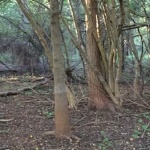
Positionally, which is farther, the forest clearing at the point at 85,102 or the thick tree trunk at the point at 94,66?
the thick tree trunk at the point at 94,66

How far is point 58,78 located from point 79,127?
3.71ft

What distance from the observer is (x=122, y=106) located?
6.72 m

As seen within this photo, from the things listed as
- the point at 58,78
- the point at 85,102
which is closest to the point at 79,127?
the point at 58,78

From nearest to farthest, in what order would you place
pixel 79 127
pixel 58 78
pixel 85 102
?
pixel 58 78 < pixel 79 127 < pixel 85 102

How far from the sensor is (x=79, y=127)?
213 inches

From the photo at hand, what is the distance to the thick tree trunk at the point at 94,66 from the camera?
6.32 meters

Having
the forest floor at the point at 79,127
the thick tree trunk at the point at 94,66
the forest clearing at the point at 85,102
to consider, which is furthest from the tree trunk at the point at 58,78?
the thick tree trunk at the point at 94,66

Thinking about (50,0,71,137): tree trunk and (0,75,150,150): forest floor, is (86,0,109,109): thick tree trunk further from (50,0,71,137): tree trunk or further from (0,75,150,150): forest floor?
(50,0,71,137): tree trunk

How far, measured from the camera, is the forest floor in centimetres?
466

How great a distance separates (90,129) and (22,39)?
8233 millimetres

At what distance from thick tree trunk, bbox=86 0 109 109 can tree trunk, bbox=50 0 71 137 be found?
5.39ft

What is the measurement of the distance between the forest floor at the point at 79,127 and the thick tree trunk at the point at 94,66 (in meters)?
0.25

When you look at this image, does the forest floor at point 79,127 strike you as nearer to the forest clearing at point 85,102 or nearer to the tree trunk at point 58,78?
the forest clearing at point 85,102

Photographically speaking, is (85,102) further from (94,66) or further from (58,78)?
(58,78)
